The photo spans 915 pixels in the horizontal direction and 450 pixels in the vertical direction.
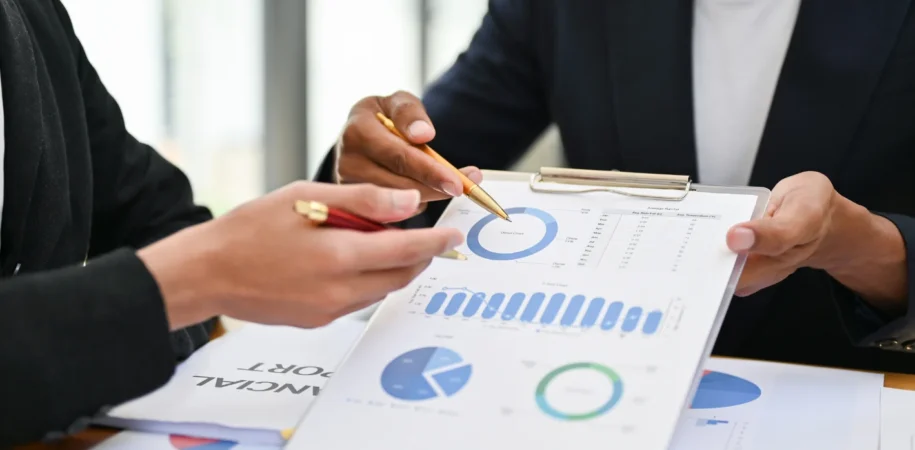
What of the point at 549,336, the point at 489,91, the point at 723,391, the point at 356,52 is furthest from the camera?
Answer: the point at 356,52

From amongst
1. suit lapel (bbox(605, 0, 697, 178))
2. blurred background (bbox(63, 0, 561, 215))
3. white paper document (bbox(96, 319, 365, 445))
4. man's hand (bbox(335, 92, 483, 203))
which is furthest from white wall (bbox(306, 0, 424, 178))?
white paper document (bbox(96, 319, 365, 445))

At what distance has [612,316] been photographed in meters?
0.74

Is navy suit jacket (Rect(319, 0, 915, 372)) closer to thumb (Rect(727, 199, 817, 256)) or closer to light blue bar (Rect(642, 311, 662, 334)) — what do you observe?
thumb (Rect(727, 199, 817, 256))

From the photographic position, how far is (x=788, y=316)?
1.19 meters

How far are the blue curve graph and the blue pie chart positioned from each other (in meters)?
0.21

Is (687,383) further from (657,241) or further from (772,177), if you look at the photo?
(772,177)

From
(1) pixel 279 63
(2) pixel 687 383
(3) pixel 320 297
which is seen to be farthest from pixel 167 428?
(1) pixel 279 63

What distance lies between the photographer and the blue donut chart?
83cm

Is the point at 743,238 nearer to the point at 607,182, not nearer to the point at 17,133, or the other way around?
the point at 607,182

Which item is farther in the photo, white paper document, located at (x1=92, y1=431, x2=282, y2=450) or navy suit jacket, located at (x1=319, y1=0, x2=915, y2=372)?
navy suit jacket, located at (x1=319, y1=0, x2=915, y2=372)

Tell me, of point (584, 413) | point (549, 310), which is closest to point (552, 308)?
point (549, 310)

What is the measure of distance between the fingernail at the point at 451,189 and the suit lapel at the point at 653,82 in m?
0.42

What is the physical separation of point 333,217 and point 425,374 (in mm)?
134

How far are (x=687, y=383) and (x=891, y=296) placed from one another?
42cm
